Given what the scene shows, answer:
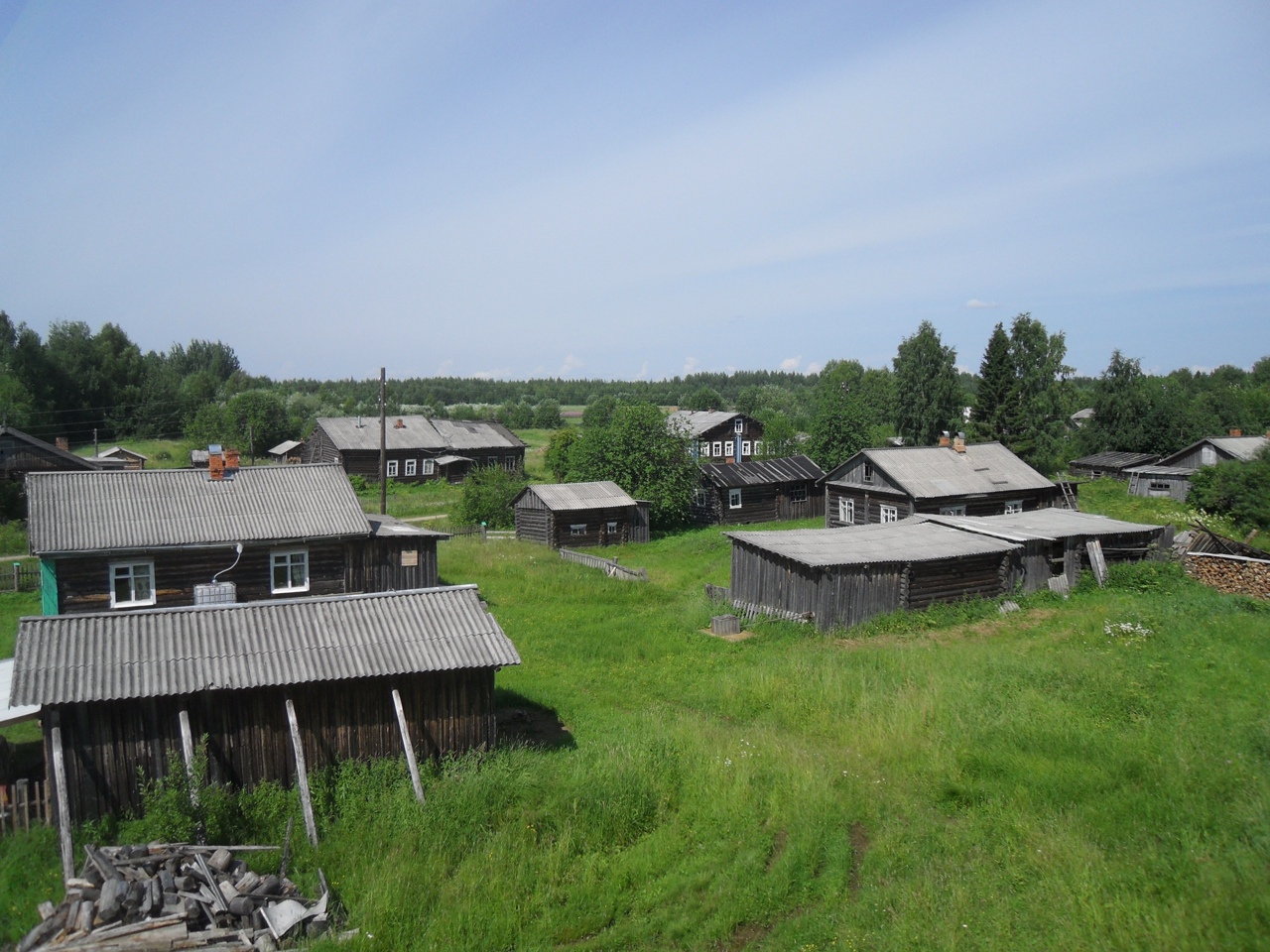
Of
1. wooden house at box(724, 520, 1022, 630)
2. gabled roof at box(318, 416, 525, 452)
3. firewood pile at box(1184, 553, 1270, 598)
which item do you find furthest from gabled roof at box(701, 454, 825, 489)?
gabled roof at box(318, 416, 525, 452)

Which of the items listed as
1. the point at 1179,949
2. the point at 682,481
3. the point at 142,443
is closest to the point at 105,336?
the point at 142,443

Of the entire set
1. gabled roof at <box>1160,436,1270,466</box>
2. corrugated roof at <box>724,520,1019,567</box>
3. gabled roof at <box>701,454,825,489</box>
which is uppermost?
gabled roof at <box>1160,436,1270,466</box>

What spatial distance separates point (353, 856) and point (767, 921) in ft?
16.1

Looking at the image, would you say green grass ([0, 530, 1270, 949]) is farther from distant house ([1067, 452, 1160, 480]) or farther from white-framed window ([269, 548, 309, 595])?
distant house ([1067, 452, 1160, 480])

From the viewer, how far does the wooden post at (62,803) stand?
9664mm

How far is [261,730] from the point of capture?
467 inches

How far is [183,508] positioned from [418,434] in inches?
1573

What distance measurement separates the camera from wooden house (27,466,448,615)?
2117 cm

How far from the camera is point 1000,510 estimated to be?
38031 millimetres

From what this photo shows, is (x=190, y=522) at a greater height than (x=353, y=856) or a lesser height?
greater

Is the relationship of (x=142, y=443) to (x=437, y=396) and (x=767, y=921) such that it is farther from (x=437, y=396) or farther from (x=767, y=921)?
(x=437, y=396)

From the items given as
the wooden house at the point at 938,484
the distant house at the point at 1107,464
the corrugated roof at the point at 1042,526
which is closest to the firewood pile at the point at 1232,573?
the corrugated roof at the point at 1042,526

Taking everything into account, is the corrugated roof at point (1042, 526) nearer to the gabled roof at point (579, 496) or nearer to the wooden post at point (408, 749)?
the gabled roof at point (579, 496)

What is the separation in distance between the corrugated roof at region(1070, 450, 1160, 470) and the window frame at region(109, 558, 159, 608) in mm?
55005
